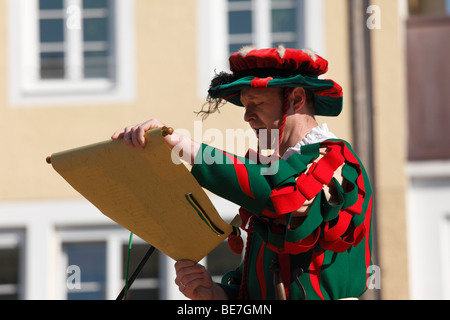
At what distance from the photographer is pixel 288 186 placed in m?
2.73

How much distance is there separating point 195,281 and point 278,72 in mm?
646

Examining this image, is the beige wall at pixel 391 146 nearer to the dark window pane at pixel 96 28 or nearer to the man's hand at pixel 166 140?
the dark window pane at pixel 96 28

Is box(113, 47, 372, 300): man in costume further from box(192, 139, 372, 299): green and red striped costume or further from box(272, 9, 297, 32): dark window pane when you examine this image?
box(272, 9, 297, 32): dark window pane

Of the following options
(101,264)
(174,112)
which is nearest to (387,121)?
(174,112)

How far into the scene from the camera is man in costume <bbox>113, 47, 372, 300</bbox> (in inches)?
107

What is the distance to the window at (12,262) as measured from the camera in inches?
325

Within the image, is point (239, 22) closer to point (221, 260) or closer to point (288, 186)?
point (221, 260)

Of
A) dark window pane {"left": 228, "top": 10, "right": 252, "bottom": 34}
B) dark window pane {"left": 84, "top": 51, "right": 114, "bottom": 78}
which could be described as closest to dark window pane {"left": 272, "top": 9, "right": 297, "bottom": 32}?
dark window pane {"left": 228, "top": 10, "right": 252, "bottom": 34}

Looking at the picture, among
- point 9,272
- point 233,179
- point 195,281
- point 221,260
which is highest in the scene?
point 233,179

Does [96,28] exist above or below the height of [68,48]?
above

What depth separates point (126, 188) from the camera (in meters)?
2.83

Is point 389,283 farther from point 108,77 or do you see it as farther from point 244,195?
point 244,195

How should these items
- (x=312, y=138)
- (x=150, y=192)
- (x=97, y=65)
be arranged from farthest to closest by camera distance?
1. (x=97, y=65)
2. (x=312, y=138)
3. (x=150, y=192)

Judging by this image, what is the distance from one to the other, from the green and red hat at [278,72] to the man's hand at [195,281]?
Result: 1.68ft
